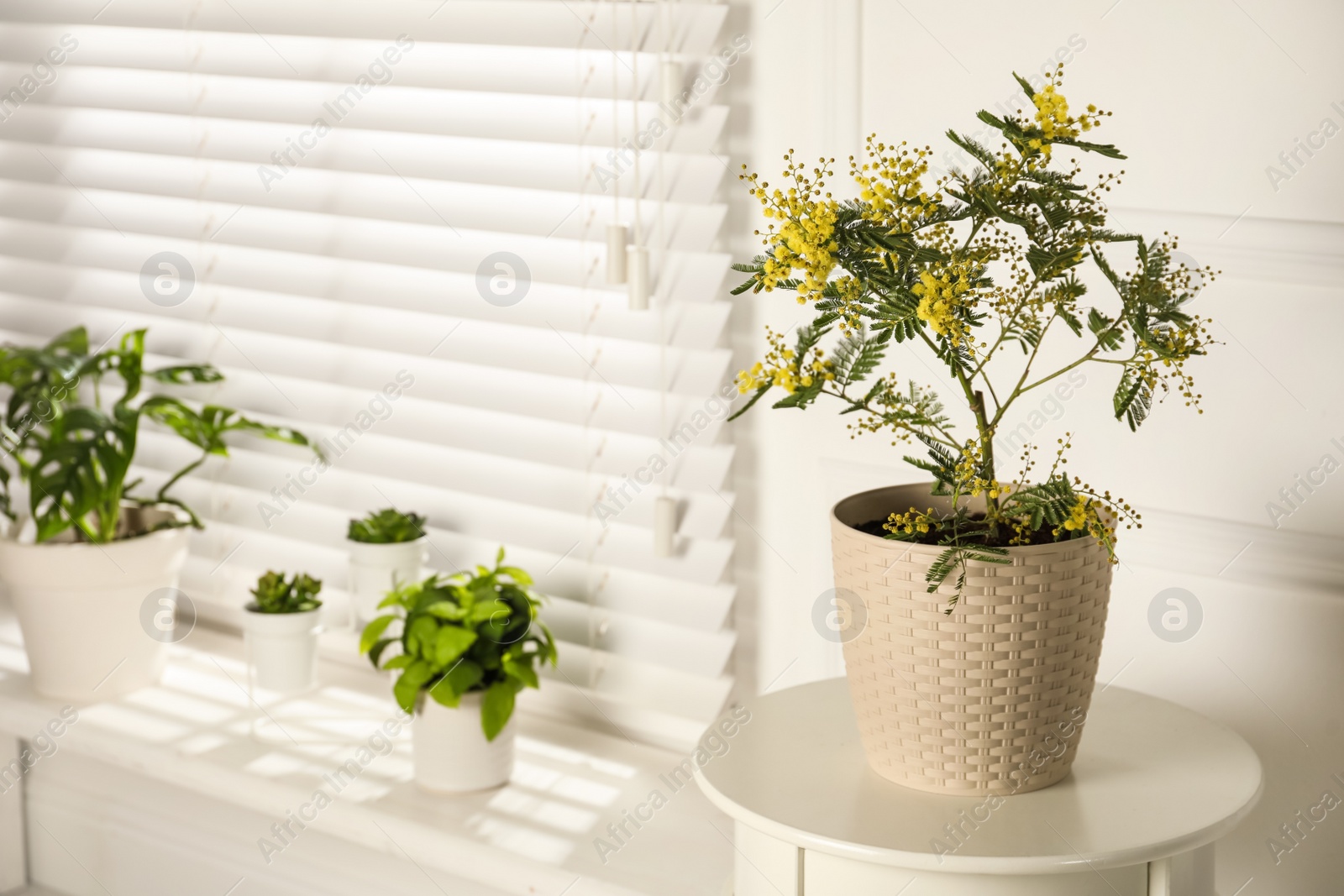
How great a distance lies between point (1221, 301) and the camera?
1.17 m

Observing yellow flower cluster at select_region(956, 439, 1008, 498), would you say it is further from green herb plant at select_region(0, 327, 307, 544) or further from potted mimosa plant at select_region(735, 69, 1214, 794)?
green herb plant at select_region(0, 327, 307, 544)

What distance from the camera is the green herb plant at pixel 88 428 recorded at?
164 cm

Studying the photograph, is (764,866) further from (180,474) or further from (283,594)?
(180,474)

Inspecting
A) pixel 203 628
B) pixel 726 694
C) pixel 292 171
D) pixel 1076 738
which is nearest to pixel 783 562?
pixel 726 694

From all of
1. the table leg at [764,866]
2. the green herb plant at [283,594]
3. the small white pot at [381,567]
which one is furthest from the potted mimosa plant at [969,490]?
the green herb plant at [283,594]

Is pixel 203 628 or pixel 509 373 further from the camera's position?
pixel 203 628

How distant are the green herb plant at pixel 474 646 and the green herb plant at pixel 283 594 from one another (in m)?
0.22

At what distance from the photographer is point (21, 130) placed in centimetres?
199

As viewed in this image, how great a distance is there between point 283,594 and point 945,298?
1.12 metres

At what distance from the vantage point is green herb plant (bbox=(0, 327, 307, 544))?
1639mm

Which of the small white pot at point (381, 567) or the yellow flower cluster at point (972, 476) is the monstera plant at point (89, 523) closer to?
the small white pot at point (381, 567)

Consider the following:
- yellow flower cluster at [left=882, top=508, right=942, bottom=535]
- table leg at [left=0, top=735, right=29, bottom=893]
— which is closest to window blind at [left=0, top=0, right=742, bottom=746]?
table leg at [left=0, top=735, right=29, bottom=893]

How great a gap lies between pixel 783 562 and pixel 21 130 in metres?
1.35

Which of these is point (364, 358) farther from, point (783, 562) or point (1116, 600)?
point (1116, 600)
